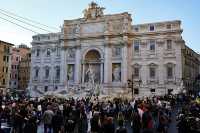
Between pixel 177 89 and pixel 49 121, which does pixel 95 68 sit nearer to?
pixel 177 89

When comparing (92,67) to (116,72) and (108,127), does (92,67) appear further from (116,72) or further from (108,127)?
(108,127)

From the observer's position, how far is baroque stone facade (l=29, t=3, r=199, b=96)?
127 feet

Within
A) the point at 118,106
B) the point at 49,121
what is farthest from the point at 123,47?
the point at 49,121

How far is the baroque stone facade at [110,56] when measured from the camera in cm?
3884

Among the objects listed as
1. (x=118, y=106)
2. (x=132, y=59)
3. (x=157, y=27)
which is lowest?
(x=118, y=106)

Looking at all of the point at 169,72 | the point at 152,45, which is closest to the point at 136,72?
the point at 152,45

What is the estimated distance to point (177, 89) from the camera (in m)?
36.8

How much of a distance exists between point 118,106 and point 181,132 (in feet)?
36.9

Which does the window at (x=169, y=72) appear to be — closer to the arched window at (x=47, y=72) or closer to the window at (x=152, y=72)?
the window at (x=152, y=72)

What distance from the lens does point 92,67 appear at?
1772 inches

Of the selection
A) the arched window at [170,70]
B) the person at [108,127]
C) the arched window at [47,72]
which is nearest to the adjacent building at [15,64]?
the arched window at [47,72]

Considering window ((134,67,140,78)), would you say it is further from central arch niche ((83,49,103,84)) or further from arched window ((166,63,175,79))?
central arch niche ((83,49,103,84))

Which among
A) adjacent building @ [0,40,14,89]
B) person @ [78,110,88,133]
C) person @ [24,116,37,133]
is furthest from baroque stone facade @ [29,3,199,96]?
person @ [24,116,37,133]

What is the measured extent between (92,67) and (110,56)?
3937 millimetres
